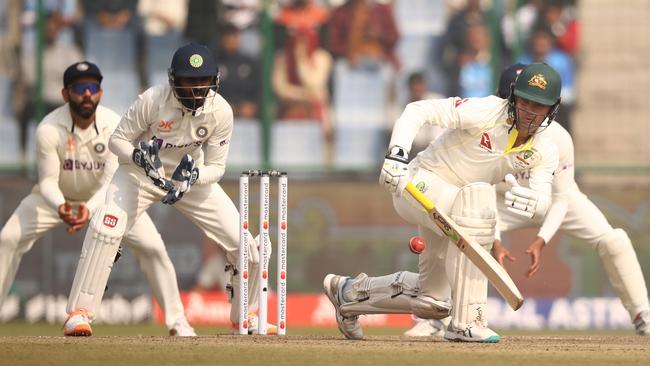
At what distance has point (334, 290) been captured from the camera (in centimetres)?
885

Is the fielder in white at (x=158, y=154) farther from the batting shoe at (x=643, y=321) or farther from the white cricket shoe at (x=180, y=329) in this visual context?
the batting shoe at (x=643, y=321)

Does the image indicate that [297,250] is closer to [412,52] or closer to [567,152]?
[412,52]

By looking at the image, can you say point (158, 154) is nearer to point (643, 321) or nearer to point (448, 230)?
point (448, 230)

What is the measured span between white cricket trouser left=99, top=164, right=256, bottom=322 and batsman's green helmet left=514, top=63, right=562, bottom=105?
227 cm

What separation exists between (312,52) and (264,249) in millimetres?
6234

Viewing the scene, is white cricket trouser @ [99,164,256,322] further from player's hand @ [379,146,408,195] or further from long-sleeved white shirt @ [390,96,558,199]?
player's hand @ [379,146,408,195]

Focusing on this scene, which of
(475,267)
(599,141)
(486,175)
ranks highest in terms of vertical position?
(599,141)

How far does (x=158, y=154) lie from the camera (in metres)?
8.90

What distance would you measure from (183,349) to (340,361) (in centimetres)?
96

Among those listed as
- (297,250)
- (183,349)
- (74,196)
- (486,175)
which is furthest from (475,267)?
(297,250)

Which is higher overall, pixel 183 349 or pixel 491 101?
pixel 491 101

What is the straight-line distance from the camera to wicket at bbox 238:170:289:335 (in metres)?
8.85

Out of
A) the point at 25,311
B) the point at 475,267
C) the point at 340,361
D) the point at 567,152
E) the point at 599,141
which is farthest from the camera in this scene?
the point at 599,141

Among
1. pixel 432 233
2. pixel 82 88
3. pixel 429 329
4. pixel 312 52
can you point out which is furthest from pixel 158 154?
pixel 312 52
